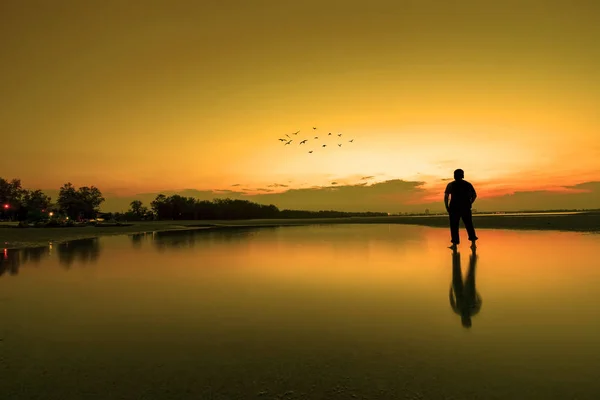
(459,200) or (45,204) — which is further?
(45,204)

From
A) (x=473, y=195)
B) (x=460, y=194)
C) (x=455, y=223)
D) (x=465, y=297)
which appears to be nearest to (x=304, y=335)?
(x=465, y=297)

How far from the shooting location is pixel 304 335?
4.70 meters

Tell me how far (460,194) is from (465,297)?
9157mm

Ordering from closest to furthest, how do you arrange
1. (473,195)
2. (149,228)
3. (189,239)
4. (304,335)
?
(304,335)
(473,195)
(189,239)
(149,228)

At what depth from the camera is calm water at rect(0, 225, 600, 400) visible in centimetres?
330

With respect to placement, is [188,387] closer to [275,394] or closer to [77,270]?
[275,394]

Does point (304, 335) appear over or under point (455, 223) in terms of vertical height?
under

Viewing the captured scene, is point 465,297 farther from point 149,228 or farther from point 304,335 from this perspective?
point 149,228

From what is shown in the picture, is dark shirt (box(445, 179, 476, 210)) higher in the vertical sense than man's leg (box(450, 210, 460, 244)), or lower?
higher

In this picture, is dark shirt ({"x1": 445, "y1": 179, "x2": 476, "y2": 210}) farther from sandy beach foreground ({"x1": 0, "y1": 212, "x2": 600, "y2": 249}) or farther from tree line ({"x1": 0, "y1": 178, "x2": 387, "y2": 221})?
tree line ({"x1": 0, "y1": 178, "x2": 387, "y2": 221})

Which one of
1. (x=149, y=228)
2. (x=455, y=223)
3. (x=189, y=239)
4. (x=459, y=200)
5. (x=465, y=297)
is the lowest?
(x=465, y=297)

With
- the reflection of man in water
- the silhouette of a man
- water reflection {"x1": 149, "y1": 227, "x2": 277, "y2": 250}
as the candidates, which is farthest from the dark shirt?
water reflection {"x1": 149, "y1": 227, "x2": 277, "y2": 250}

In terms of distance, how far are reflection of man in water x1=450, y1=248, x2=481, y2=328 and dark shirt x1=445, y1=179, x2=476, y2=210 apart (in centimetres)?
558

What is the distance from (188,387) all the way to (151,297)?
4160mm
